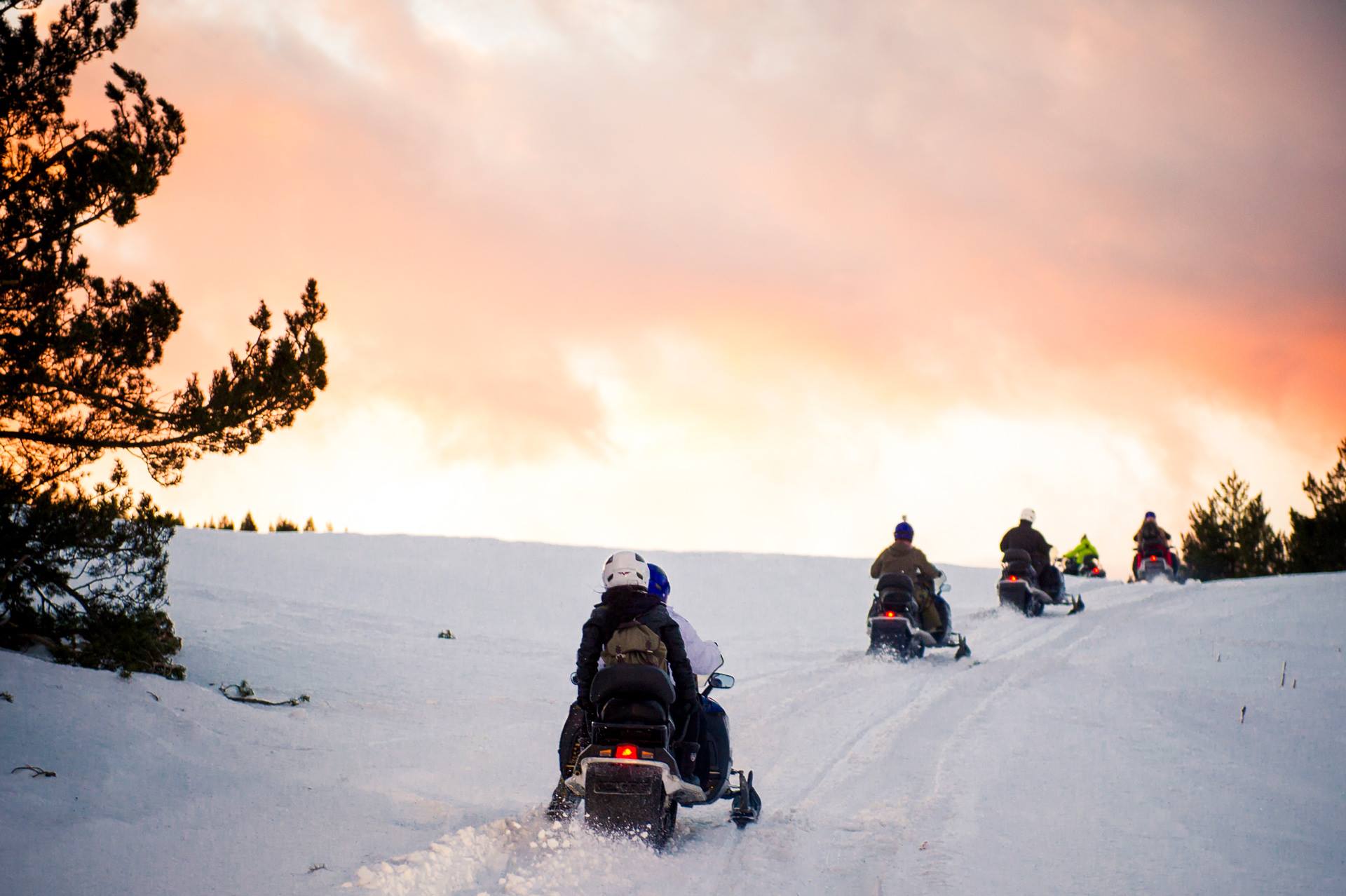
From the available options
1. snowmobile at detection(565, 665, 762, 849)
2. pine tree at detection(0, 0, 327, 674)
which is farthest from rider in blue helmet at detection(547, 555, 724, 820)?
pine tree at detection(0, 0, 327, 674)

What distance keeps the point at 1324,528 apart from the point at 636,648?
41187 mm

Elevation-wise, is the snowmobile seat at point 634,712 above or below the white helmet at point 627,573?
below

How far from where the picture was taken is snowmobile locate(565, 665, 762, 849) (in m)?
5.92

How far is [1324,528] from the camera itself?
38.8 meters

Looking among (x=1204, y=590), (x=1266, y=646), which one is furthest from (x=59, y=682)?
(x=1204, y=590)

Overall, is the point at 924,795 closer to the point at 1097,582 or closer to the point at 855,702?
the point at 855,702

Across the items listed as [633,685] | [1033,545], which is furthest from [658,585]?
[1033,545]

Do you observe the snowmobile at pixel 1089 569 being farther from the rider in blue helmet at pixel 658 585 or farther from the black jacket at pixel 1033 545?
the rider in blue helmet at pixel 658 585

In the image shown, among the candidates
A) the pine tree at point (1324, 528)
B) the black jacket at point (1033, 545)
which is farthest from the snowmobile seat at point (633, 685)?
the pine tree at point (1324, 528)

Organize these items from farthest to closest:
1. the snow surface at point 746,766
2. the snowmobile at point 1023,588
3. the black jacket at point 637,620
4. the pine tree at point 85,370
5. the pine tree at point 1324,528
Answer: the pine tree at point 1324,528, the snowmobile at point 1023,588, the pine tree at point 85,370, the black jacket at point 637,620, the snow surface at point 746,766

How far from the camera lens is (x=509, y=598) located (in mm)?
23125

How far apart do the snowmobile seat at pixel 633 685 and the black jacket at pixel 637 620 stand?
1.07 feet

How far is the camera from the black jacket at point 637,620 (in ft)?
21.5

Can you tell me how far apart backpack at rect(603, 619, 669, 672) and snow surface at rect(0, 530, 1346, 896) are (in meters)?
1.09
